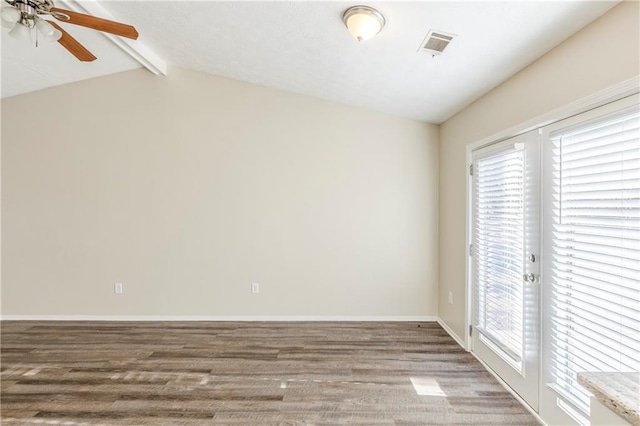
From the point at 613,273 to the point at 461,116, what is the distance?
208 cm

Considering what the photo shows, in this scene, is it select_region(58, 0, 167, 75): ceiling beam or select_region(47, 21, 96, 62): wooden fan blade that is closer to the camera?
select_region(47, 21, 96, 62): wooden fan blade

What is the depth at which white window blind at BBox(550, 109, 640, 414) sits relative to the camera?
4.62 feet

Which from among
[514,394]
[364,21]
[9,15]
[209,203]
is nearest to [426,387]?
[514,394]

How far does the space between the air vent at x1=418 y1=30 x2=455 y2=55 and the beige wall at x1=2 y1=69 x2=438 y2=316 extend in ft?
4.99

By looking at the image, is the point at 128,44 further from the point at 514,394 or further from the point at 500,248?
the point at 514,394

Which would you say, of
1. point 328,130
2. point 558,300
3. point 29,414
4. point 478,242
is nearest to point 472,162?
point 478,242

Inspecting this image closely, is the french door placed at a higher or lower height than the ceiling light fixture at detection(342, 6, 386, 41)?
lower

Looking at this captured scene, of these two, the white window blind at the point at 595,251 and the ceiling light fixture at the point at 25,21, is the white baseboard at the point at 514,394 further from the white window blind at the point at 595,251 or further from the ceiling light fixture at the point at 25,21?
the ceiling light fixture at the point at 25,21

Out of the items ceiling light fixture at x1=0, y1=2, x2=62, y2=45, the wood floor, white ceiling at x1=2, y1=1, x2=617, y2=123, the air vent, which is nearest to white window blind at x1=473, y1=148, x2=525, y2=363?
the wood floor

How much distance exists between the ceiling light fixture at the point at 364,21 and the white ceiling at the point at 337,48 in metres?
0.05

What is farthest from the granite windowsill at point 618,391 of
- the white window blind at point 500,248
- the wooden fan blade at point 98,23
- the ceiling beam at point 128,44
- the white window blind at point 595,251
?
the ceiling beam at point 128,44

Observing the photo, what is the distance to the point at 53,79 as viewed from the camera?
3533mm

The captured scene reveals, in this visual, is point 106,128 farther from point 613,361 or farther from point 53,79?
point 613,361

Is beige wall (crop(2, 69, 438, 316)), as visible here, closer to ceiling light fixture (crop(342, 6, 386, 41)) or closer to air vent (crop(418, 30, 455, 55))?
air vent (crop(418, 30, 455, 55))
